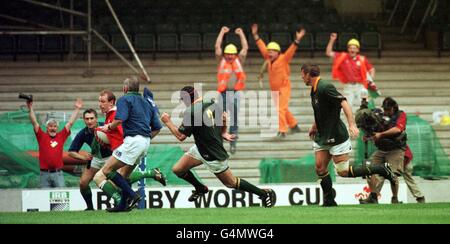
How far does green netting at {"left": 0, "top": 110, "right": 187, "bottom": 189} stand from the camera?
21000 millimetres

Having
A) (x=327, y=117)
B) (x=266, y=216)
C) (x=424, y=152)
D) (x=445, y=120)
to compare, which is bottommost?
(x=266, y=216)

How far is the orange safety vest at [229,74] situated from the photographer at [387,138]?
5.05 metres

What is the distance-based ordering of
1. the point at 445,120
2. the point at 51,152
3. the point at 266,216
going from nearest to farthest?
1. the point at 266,216
2. the point at 51,152
3. the point at 445,120

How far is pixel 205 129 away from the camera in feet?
54.4

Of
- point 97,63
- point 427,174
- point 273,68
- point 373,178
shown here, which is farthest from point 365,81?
point 97,63

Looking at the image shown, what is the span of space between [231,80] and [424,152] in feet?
16.6

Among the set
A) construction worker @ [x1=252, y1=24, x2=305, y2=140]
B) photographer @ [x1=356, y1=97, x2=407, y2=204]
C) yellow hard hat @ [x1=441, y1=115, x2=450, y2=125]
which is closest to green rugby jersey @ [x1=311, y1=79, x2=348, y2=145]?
photographer @ [x1=356, y1=97, x2=407, y2=204]


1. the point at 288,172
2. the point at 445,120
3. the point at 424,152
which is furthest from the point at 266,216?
the point at 445,120

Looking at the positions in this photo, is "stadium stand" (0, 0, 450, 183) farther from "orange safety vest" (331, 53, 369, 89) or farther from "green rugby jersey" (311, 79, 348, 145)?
"green rugby jersey" (311, 79, 348, 145)

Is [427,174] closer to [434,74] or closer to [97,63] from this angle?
[434,74]

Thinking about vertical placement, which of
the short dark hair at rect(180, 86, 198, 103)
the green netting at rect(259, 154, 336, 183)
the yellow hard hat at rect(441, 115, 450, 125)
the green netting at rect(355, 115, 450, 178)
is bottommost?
the green netting at rect(259, 154, 336, 183)

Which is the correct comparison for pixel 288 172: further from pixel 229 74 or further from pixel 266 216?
pixel 266 216

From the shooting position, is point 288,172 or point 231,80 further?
point 231,80

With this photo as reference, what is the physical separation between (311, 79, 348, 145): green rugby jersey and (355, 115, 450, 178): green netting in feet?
16.3
